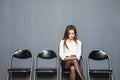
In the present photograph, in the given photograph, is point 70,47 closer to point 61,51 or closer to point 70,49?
point 70,49

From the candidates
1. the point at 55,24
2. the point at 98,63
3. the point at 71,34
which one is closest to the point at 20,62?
the point at 55,24

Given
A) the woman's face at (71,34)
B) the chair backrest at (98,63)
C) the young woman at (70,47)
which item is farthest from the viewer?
the chair backrest at (98,63)

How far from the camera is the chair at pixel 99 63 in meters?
4.80

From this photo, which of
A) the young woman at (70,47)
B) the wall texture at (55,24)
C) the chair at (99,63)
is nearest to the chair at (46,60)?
the wall texture at (55,24)

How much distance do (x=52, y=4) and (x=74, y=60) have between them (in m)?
1.27

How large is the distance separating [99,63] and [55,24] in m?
1.18

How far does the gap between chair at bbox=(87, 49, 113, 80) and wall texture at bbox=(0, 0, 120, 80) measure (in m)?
0.12

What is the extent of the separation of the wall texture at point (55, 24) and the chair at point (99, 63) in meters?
0.12

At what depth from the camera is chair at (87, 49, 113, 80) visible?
4.80 metres

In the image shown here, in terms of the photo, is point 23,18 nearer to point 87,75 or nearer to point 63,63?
point 63,63

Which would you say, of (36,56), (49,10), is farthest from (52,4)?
(36,56)

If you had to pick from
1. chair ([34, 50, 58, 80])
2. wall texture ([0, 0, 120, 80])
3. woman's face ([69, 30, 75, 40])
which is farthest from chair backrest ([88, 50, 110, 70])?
chair ([34, 50, 58, 80])

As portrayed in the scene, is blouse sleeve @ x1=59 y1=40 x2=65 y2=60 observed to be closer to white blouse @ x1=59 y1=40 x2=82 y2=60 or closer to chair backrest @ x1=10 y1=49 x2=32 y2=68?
white blouse @ x1=59 y1=40 x2=82 y2=60

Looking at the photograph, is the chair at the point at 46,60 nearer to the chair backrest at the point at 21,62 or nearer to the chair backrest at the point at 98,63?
the chair backrest at the point at 21,62
